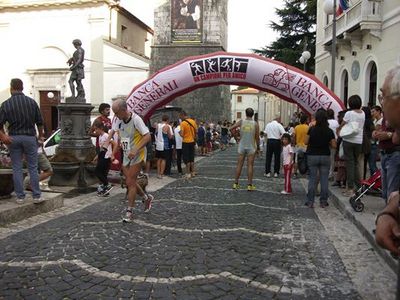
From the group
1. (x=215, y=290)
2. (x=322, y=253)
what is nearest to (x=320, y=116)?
(x=322, y=253)

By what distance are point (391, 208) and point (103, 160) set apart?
25.6ft

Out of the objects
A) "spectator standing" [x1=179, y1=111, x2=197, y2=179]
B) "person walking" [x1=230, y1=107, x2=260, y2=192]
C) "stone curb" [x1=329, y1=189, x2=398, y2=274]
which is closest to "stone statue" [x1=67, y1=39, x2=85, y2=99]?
"spectator standing" [x1=179, y1=111, x2=197, y2=179]

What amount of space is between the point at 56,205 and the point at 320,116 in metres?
4.95

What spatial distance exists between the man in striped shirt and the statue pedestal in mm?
3130

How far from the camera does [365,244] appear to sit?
5.96 meters

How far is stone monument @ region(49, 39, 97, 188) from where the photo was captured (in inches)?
412

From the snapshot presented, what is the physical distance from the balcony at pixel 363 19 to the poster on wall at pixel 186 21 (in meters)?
16.5

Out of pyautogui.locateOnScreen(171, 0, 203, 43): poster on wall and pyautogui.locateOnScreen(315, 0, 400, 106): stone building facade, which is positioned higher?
pyautogui.locateOnScreen(171, 0, 203, 43): poster on wall

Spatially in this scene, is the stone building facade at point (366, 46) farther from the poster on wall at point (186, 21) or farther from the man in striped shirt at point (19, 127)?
the poster on wall at point (186, 21)

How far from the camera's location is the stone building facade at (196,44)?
34.5 metres

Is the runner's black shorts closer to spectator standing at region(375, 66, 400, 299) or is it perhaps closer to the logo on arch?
the logo on arch

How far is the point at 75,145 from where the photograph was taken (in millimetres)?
11508

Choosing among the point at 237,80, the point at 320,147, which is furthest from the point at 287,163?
the point at 237,80

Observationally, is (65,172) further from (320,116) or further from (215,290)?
(215,290)
